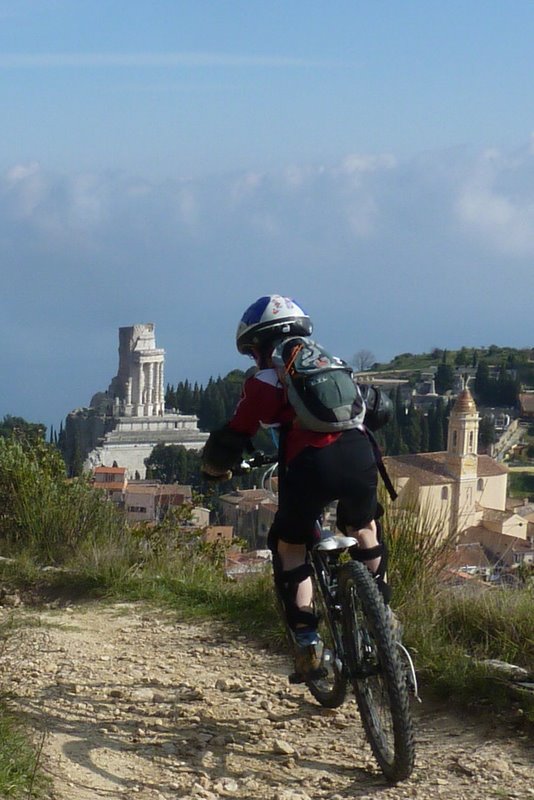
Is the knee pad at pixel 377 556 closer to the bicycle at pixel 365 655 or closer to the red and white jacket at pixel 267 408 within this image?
the bicycle at pixel 365 655

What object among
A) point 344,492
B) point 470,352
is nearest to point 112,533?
point 344,492

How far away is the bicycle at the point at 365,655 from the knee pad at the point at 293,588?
56 mm

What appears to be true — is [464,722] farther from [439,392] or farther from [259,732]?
[439,392]

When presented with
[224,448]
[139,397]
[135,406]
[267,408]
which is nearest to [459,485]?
[224,448]

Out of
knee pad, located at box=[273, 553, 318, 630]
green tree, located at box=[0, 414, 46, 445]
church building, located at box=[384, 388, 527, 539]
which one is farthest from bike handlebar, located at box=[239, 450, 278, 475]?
green tree, located at box=[0, 414, 46, 445]

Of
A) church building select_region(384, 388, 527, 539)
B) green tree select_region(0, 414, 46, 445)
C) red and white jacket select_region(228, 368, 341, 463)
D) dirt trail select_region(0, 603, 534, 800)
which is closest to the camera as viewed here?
dirt trail select_region(0, 603, 534, 800)

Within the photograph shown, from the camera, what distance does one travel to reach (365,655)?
13.5ft

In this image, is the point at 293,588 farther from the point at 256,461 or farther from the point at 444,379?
the point at 444,379

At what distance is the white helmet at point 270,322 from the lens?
447cm

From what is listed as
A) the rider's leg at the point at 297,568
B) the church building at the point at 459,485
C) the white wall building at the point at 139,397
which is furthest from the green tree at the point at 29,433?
the white wall building at the point at 139,397

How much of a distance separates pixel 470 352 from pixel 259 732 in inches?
5088

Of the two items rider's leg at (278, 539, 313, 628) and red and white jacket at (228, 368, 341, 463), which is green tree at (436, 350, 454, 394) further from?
red and white jacket at (228, 368, 341, 463)

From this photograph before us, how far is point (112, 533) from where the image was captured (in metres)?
7.95

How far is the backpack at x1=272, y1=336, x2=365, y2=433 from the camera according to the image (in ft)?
13.5
